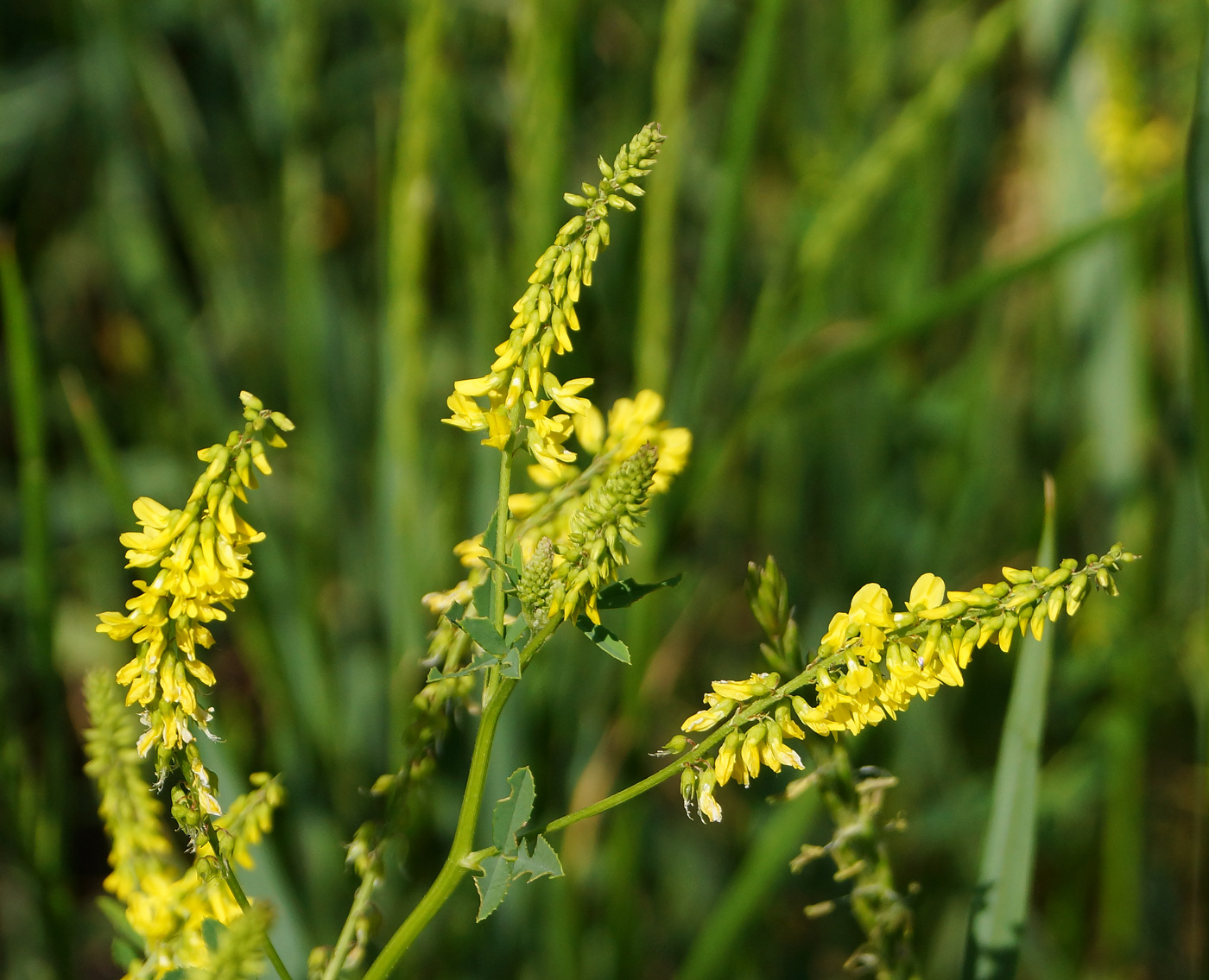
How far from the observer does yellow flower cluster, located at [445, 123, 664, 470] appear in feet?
2.37

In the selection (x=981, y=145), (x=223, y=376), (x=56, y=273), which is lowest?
(x=223, y=376)

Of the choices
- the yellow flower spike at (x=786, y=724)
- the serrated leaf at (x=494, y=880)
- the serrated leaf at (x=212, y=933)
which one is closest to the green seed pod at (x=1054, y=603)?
the yellow flower spike at (x=786, y=724)

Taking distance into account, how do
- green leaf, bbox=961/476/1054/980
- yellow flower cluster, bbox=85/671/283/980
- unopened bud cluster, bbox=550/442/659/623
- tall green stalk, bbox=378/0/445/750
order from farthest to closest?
tall green stalk, bbox=378/0/445/750, green leaf, bbox=961/476/1054/980, yellow flower cluster, bbox=85/671/283/980, unopened bud cluster, bbox=550/442/659/623

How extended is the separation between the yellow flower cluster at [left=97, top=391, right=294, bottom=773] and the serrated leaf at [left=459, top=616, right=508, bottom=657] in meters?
0.15

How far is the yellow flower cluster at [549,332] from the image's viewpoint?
72cm

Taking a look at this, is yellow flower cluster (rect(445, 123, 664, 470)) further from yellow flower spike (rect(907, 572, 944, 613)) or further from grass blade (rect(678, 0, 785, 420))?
grass blade (rect(678, 0, 785, 420))

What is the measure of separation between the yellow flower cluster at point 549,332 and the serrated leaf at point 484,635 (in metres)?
0.12

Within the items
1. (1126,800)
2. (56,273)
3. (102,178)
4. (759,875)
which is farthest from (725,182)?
(56,273)

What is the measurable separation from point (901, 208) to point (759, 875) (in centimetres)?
155

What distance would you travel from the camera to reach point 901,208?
Answer: 7.52 feet

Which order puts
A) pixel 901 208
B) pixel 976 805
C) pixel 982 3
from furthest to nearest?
pixel 982 3 → pixel 901 208 → pixel 976 805

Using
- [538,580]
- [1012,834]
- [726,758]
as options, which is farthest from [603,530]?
[1012,834]

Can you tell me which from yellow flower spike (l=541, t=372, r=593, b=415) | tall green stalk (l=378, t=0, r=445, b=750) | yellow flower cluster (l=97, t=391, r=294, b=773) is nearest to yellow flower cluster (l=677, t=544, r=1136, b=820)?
yellow flower spike (l=541, t=372, r=593, b=415)

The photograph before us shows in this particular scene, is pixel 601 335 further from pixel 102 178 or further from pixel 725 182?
pixel 102 178
